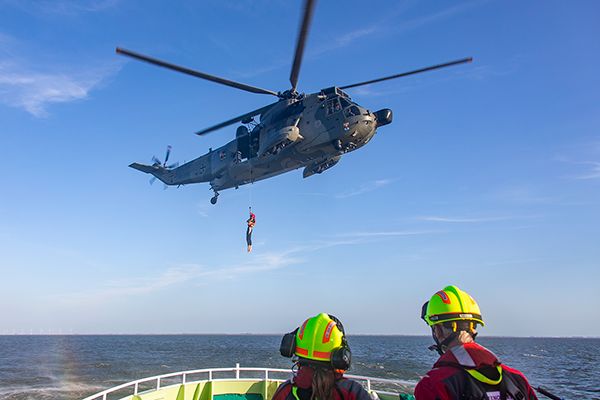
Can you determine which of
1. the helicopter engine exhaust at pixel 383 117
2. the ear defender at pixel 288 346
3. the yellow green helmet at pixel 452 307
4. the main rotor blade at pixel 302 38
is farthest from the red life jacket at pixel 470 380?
the helicopter engine exhaust at pixel 383 117

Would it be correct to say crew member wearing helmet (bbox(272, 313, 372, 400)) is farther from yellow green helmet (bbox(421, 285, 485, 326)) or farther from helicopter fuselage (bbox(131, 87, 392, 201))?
helicopter fuselage (bbox(131, 87, 392, 201))

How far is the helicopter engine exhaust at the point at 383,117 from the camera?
63.0 ft

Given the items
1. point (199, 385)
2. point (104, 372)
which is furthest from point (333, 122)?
point (104, 372)

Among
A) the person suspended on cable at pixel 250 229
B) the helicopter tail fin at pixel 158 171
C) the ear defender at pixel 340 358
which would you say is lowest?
the ear defender at pixel 340 358

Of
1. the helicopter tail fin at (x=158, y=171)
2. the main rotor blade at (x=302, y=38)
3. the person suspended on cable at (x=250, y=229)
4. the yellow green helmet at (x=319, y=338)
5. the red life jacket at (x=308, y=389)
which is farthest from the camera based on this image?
the helicopter tail fin at (x=158, y=171)

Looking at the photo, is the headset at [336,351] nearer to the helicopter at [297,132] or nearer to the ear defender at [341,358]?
the ear defender at [341,358]

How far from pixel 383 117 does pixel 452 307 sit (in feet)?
55.8

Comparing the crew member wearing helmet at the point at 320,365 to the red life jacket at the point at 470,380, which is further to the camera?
the crew member wearing helmet at the point at 320,365

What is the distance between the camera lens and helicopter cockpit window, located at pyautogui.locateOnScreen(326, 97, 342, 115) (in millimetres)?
18812

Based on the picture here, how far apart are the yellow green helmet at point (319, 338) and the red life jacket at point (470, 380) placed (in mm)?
666

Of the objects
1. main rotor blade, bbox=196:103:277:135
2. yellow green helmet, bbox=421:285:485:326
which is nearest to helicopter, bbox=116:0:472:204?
main rotor blade, bbox=196:103:277:135

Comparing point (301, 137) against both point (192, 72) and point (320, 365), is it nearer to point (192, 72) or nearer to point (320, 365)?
point (192, 72)

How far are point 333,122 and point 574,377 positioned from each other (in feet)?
127

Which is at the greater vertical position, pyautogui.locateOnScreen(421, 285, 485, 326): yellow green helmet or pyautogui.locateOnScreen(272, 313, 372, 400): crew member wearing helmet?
pyautogui.locateOnScreen(421, 285, 485, 326): yellow green helmet
